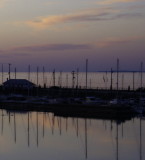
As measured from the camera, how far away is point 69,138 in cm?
3062

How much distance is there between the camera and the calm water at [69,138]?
25.1 m

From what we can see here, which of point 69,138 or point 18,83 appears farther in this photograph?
point 18,83

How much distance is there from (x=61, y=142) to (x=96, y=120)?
11.4m

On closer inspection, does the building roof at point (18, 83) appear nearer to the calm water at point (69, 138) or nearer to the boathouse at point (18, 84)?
the boathouse at point (18, 84)

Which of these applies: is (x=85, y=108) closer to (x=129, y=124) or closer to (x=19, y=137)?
(x=129, y=124)

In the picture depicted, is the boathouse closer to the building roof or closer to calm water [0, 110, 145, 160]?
the building roof

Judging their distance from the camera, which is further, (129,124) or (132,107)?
(132,107)

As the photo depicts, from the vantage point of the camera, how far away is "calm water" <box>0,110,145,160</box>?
25.1 meters

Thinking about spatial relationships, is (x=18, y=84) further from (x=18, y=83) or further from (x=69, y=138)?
(x=69, y=138)

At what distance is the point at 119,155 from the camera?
81.9 ft

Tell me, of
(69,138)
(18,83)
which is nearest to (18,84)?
(18,83)

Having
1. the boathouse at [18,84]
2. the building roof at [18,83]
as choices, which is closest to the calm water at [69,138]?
the boathouse at [18,84]

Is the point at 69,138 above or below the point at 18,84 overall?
below

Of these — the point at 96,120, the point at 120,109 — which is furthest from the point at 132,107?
the point at 96,120
